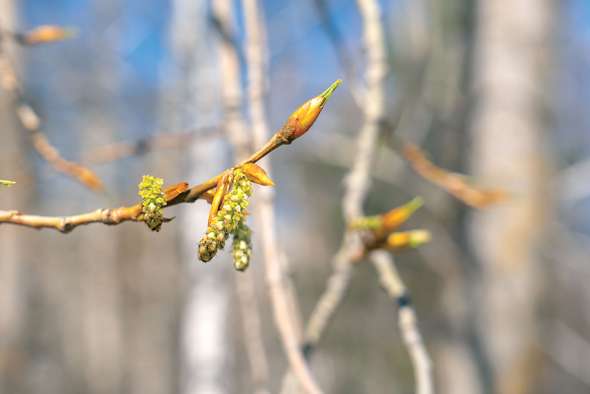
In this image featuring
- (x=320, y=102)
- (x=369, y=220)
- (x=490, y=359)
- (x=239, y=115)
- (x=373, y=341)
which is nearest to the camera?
(x=320, y=102)

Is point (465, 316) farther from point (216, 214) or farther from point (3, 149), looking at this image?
point (3, 149)

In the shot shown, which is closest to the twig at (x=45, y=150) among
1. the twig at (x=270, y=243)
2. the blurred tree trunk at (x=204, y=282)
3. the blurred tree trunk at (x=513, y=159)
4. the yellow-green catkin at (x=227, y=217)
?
the twig at (x=270, y=243)

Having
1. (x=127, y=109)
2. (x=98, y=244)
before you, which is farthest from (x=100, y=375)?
(x=127, y=109)

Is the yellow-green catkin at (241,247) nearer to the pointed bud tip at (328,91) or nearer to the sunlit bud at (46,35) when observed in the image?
the pointed bud tip at (328,91)

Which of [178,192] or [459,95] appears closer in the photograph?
[178,192]

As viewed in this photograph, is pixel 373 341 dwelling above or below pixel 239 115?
above

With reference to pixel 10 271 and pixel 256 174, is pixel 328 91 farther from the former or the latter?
pixel 10 271

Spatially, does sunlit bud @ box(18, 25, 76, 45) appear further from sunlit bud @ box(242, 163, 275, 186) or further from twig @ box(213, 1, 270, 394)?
sunlit bud @ box(242, 163, 275, 186)

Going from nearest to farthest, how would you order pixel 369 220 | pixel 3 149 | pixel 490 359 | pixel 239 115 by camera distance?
1. pixel 369 220
2. pixel 239 115
3. pixel 490 359
4. pixel 3 149
